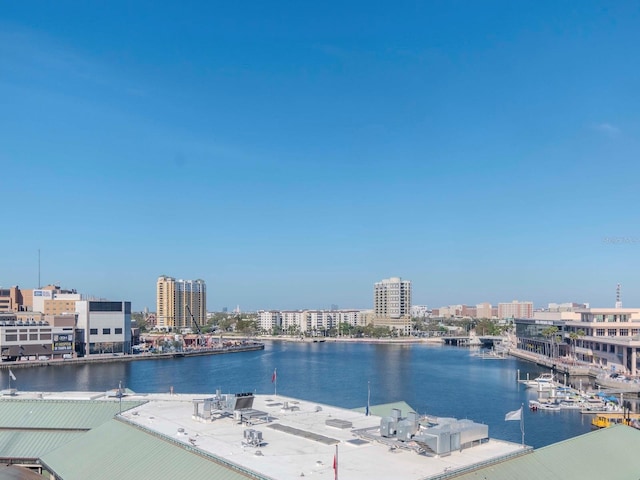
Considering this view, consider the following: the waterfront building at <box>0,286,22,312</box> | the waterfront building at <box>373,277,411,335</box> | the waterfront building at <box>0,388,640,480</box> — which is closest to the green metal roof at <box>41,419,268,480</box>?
the waterfront building at <box>0,388,640,480</box>

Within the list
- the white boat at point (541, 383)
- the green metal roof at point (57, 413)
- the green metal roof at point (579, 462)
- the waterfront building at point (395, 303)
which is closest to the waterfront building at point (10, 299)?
the waterfront building at point (395, 303)

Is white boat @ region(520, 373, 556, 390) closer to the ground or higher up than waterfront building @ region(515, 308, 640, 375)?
closer to the ground

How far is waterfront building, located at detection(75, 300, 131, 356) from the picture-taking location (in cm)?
9994

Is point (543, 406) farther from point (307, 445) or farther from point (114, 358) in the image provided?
point (114, 358)

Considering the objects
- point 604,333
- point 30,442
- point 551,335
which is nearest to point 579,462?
point 30,442

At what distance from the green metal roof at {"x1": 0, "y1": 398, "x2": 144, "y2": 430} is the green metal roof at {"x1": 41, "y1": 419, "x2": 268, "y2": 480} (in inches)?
142

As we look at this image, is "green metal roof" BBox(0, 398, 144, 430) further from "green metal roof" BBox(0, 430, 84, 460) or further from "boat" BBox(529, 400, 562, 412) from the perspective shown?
"boat" BBox(529, 400, 562, 412)

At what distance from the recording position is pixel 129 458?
21359 millimetres

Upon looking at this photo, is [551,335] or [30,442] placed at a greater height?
[30,442]

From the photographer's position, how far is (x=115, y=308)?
4099 inches

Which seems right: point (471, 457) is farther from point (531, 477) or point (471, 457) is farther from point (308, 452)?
point (308, 452)

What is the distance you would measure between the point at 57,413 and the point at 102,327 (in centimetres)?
7713

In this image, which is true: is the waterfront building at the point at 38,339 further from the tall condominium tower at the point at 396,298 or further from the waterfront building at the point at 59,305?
the tall condominium tower at the point at 396,298

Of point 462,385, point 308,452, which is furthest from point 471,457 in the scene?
point 462,385
